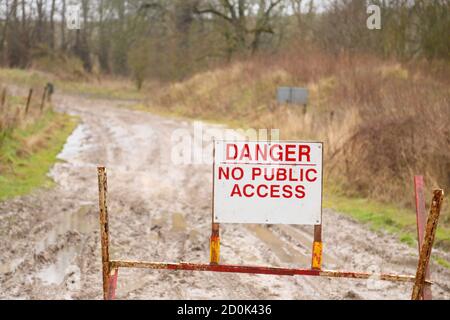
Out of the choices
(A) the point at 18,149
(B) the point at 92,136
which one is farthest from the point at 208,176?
(B) the point at 92,136

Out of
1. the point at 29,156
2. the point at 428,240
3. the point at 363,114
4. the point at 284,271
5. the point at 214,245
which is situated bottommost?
the point at 29,156

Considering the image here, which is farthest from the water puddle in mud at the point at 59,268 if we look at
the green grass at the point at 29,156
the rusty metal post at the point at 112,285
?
the green grass at the point at 29,156

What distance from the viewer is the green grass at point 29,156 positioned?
11430mm

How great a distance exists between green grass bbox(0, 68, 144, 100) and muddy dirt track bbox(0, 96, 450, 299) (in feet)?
87.4

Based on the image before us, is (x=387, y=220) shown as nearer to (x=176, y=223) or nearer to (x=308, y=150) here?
(x=176, y=223)

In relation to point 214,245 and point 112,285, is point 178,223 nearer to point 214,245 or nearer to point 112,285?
point 214,245

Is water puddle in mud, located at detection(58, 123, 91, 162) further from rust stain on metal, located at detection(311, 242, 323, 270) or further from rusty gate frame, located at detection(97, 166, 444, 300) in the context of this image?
rust stain on metal, located at detection(311, 242, 323, 270)

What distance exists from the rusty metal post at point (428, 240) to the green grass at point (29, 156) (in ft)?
23.2

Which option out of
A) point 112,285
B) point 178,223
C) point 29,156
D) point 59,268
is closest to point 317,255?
point 112,285

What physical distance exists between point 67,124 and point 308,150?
1739cm

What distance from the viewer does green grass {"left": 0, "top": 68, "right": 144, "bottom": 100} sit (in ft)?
129

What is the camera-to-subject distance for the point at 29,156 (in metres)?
14.3

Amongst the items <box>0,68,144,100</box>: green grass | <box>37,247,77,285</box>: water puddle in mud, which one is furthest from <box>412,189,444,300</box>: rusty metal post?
<box>0,68,144,100</box>: green grass

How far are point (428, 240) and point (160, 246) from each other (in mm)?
3940
